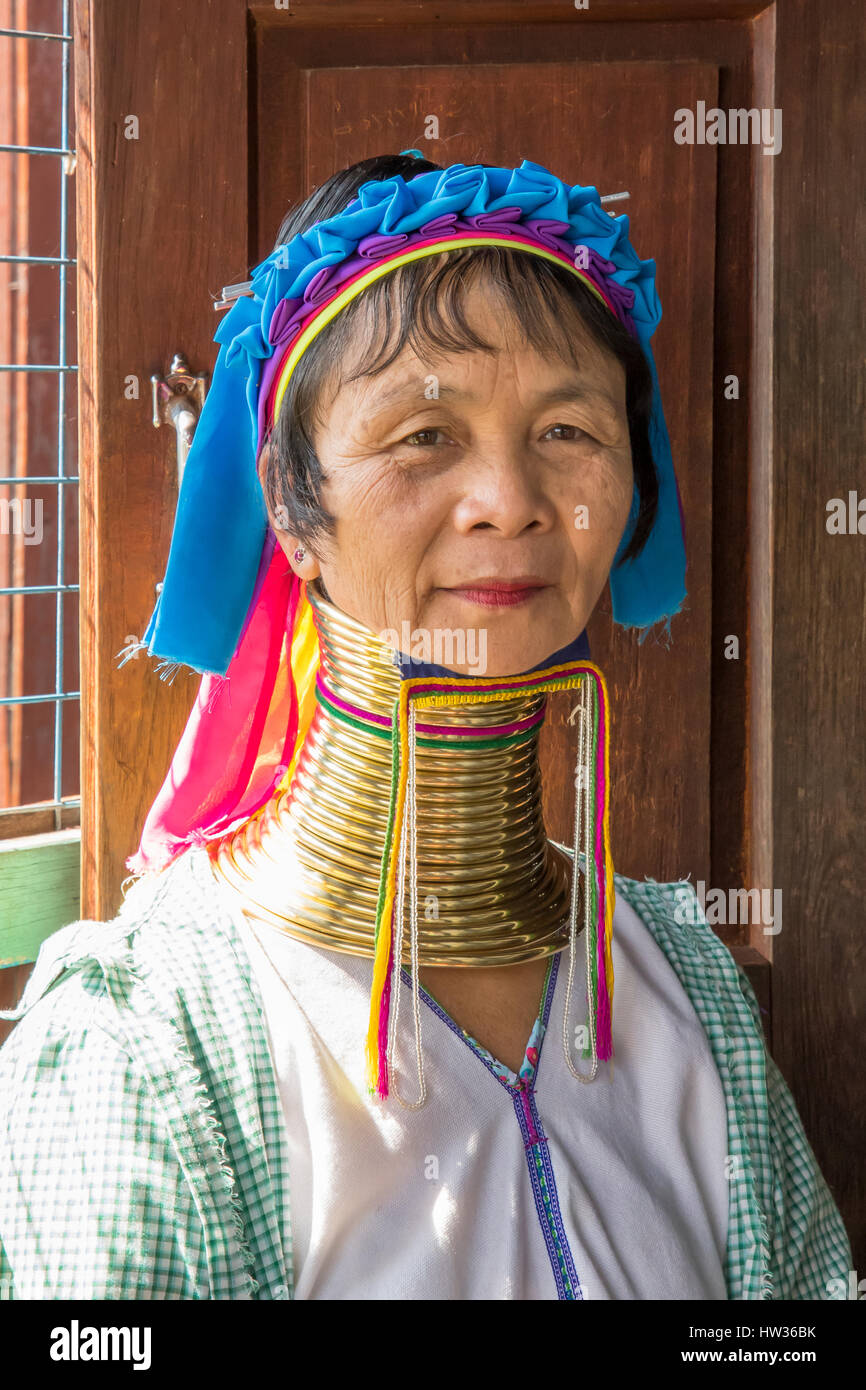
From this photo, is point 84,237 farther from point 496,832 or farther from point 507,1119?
point 507,1119

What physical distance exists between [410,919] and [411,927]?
28 millimetres

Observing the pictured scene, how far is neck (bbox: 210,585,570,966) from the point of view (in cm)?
128

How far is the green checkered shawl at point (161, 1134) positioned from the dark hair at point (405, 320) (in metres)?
0.45

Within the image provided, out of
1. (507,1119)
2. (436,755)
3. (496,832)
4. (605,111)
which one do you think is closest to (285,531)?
(436,755)

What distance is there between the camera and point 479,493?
1.17 meters

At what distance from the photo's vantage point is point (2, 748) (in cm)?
236

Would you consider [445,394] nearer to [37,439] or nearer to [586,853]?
[586,853]

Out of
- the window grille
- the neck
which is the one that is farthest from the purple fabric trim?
the window grille

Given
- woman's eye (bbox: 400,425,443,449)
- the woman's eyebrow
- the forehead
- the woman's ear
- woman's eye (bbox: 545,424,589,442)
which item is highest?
the forehead

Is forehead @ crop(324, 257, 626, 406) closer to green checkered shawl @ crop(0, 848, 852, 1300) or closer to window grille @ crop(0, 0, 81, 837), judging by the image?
green checkered shawl @ crop(0, 848, 852, 1300)

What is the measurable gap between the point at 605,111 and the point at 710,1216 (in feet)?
5.14

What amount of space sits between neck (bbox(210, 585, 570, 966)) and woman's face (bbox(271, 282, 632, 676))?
7 cm

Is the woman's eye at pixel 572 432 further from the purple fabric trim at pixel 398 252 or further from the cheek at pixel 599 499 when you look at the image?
the purple fabric trim at pixel 398 252

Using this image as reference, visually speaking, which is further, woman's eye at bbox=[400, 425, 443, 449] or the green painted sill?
the green painted sill
